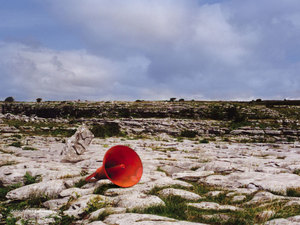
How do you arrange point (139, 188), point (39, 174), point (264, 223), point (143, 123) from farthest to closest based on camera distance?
1. point (143, 123)
2. point (39, 174)
3. point (139, 188)
4. point (264, 223)

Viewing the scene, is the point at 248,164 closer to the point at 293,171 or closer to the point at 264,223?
the point at 293,171

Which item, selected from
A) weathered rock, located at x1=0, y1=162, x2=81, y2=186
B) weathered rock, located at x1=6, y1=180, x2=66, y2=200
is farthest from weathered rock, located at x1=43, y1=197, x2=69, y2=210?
weathered rock, located at x1=0, y1=162, x2=81, y2=186

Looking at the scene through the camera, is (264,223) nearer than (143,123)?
Yes

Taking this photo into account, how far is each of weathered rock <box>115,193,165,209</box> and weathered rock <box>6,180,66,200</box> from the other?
1.86 meters

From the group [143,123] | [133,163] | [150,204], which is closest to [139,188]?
[133,163]

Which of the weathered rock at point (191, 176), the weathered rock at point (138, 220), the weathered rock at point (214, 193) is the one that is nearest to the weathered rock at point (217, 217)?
the weathered rock at point (138, 220)

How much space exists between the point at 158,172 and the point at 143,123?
19.0m

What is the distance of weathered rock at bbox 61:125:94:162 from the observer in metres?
10.4

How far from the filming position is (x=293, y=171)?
25.9ft

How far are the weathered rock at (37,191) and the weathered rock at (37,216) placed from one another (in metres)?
1.03

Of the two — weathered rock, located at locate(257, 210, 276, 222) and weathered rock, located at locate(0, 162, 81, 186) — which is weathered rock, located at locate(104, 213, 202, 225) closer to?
weathered rock, located at locate(257, 210, 276, 222)

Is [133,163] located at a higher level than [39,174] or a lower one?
higher

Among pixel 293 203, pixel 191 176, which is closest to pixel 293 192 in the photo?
pixel 293 203

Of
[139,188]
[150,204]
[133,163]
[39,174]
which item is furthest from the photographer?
[39,174]
